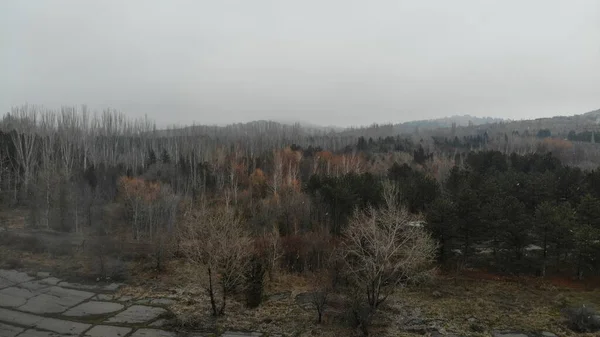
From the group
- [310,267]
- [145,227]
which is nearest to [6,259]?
[145,227]

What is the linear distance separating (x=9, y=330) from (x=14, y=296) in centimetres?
446

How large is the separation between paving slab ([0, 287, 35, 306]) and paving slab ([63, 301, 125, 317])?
280 cm

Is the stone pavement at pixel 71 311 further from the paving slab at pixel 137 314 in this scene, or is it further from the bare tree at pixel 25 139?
the bare tree at pixel 25 139

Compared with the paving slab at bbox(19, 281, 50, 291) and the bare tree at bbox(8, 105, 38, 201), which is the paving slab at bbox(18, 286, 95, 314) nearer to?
the paving slab at bbox(19, 281, 50, 291)

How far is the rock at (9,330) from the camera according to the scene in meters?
15.0

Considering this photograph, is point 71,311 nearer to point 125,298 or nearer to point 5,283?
point 125,298

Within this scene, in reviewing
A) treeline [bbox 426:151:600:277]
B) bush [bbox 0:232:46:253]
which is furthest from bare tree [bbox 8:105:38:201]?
treeline [bbox 426:151:600:277]

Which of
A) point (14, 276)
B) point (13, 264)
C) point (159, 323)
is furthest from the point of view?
point (13, 264)

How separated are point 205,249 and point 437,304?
12.4 m

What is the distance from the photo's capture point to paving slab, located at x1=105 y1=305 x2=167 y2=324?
16.8m

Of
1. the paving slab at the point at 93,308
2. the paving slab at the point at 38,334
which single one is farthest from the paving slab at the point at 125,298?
the paving slab at the point at 38,334

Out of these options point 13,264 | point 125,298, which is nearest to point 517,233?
point 125,298

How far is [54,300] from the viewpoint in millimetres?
18781

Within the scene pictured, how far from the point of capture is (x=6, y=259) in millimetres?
24406
